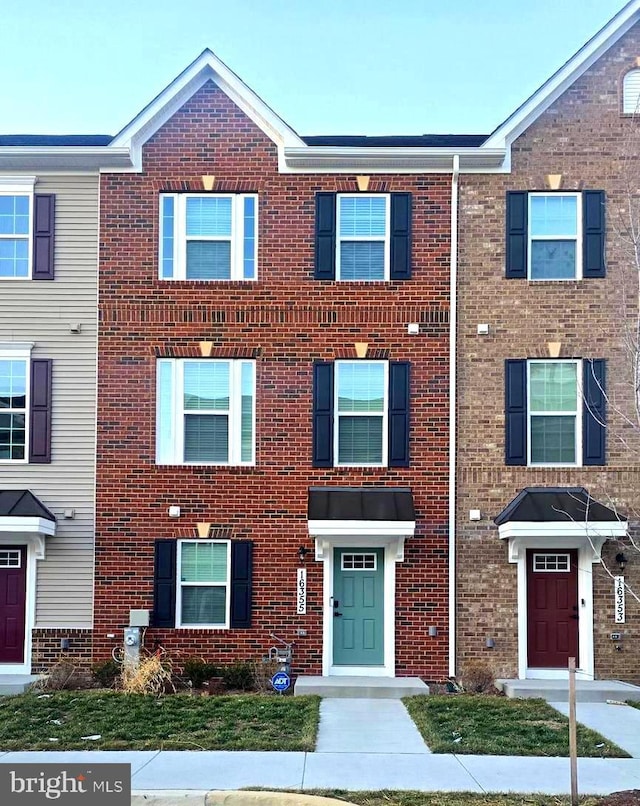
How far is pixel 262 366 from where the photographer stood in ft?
49.6

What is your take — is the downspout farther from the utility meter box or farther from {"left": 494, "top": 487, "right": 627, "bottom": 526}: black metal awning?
the utility meter box

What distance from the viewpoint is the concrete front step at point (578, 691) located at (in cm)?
1325

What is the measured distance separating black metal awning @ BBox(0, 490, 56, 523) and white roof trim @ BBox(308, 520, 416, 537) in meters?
4.35

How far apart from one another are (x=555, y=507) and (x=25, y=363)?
29.3 ft

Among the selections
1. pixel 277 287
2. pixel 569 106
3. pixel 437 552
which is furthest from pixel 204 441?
pixel 569 106

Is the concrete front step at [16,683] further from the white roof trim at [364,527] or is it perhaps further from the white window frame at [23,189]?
the white window frame at [23,189]

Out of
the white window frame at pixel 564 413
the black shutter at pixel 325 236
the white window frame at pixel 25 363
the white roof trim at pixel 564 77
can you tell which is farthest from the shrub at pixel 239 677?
the white roof trim at pixel 564 77

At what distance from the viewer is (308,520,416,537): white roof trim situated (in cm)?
1410

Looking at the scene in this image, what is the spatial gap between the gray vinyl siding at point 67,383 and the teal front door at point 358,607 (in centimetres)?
401

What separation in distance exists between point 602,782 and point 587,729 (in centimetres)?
243

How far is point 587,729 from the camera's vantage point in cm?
1109

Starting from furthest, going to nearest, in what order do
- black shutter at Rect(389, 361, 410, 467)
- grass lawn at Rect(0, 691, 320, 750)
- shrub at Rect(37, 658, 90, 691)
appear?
black shutter at Rect(389, 361, 410, 467), shrub at Rect(37, 658, 90, 691), grass lawn at Rect(0, 691, 320, 750)

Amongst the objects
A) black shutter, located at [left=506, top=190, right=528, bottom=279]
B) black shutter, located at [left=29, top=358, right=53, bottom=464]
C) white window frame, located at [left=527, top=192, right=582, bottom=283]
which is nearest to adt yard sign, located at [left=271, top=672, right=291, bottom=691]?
black shutter, located at [left=29, top=358, right=53, bottom=464]

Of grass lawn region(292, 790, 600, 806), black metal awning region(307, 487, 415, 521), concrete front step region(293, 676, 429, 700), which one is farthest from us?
black metal awning region(307, 487, 415, 521)
